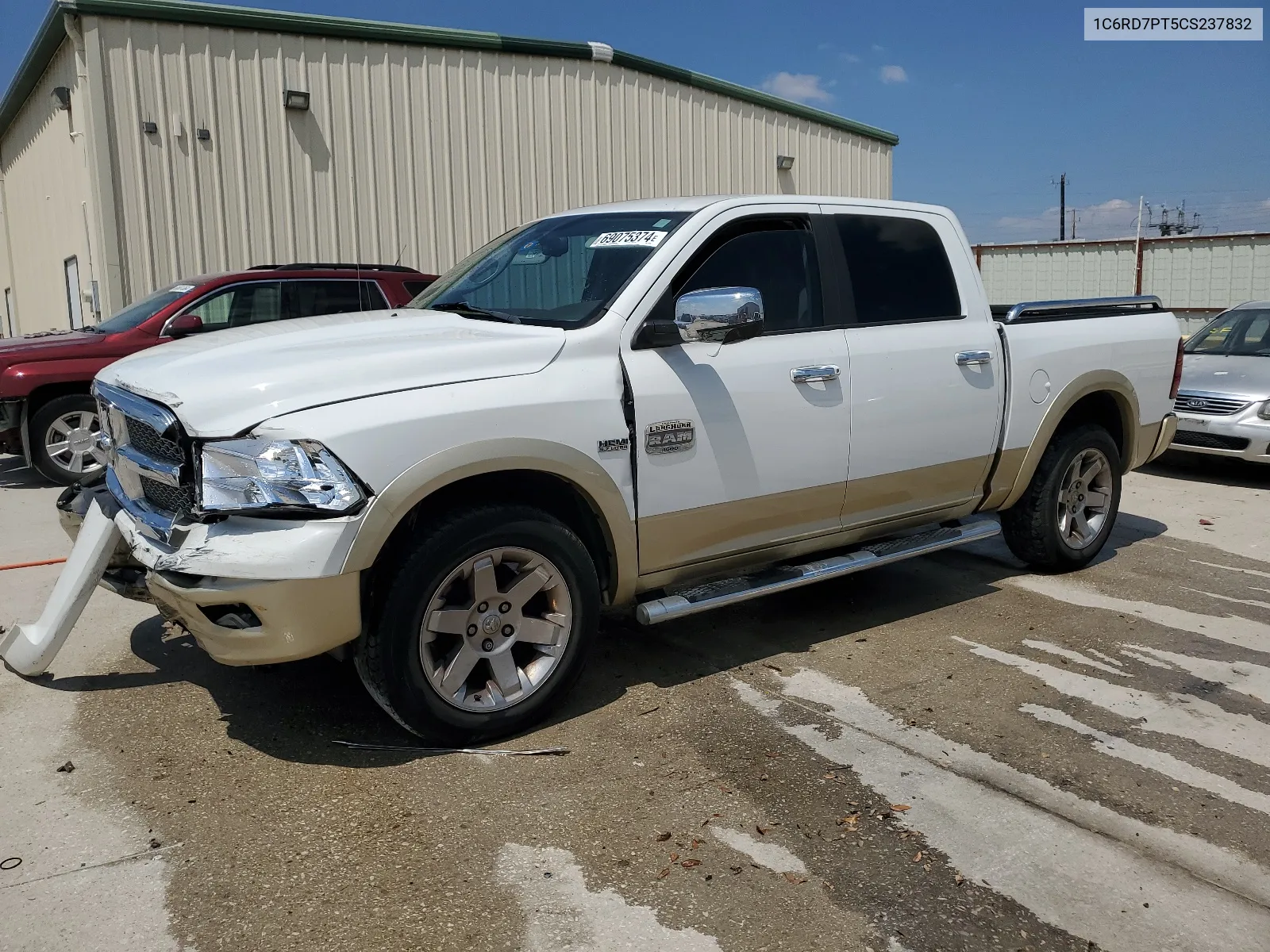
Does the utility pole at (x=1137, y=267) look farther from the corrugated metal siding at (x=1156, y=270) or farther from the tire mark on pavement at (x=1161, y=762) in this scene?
the tire mark on pavement at (x=1161, y=762)

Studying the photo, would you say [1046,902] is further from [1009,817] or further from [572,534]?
[572,534]

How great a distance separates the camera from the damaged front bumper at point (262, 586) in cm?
312

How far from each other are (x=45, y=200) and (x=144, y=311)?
9.07 m

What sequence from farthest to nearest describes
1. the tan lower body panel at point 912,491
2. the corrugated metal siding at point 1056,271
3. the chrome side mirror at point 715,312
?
the corrugated metal siding at point 1056,271, the tan lower body panel at point 912,491, the chrome side mirror at point 715,312

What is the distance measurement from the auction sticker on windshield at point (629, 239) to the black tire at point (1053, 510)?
2733 mm

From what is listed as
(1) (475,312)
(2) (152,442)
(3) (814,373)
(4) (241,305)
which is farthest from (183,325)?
(3) (814,373)

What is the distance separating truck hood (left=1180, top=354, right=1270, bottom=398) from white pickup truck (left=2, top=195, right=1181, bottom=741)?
455cm

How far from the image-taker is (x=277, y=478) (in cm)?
313

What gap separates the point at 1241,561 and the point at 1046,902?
178 inches

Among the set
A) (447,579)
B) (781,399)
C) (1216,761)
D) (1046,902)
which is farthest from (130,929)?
(1216,761)

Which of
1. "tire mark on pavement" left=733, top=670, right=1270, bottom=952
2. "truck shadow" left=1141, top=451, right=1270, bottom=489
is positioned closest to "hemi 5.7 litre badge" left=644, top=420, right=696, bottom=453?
"tire mark on pavement" left=733, top=670, right=1270, bottom=952

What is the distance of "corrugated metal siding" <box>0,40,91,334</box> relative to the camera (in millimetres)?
12492

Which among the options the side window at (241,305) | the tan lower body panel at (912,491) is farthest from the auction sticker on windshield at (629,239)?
the side window at (241,305)

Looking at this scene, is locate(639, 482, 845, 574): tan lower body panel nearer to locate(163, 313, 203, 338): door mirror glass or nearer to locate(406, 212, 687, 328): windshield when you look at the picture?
locate(406, 212, 687, 328): windshield
